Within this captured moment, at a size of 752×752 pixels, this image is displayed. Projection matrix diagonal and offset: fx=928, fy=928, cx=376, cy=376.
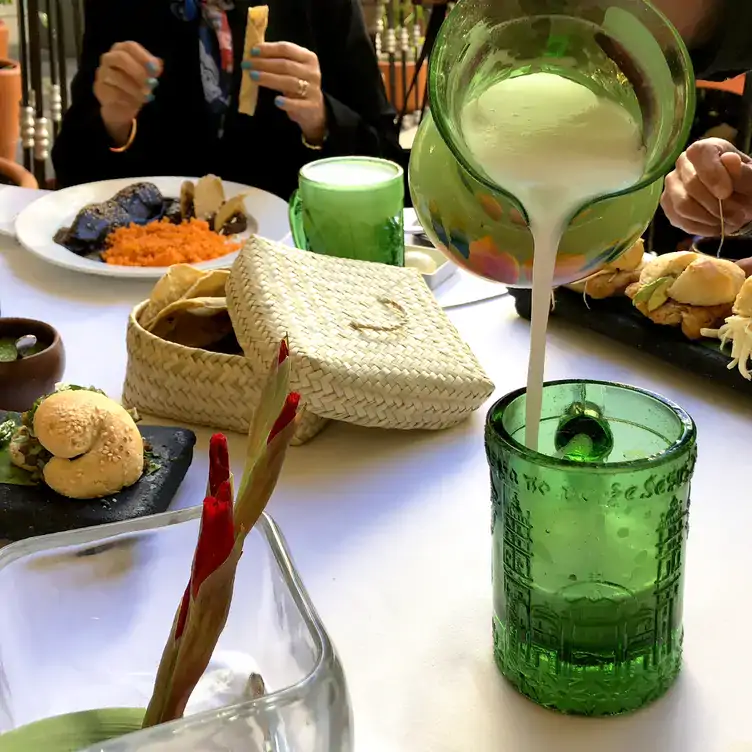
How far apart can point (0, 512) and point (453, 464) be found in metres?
0.33

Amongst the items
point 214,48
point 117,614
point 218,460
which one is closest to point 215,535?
point 218,460

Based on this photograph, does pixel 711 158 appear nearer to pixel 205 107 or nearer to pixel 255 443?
pixel 255 443

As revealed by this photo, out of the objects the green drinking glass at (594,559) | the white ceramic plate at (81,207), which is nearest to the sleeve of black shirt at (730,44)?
the white ceramic plate at (81,207)

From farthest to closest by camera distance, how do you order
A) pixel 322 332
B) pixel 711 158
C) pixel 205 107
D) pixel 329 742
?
pixel 205 107 < pixel 711 158 < pixel 322 332 < pixel 329 742

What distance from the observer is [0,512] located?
2.00 ft

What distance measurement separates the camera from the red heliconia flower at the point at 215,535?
330 millimetres

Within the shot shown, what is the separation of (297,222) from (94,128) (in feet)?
2.69

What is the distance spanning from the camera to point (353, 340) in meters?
0.73

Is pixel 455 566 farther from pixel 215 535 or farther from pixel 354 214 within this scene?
pixel 354 214

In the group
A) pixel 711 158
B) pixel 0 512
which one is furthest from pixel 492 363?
pixel 0 512

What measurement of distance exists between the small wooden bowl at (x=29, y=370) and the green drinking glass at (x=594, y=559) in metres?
0.43

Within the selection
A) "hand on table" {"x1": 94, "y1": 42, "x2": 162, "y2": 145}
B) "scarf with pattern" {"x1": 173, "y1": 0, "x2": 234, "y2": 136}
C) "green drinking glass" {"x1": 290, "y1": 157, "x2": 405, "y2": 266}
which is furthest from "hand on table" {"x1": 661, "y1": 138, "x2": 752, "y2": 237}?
"scarf with pattern" {"x1": 173, "y1": 0, "x2": 234, "y2": 136}

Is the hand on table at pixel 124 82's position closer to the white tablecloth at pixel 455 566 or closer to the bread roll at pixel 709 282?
the white tablecloth at pixel 455 566

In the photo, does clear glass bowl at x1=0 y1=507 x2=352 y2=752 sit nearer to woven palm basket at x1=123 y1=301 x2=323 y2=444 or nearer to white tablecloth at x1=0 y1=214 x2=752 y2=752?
white tablecloth at x1=0 y1=214 x2=752 y2=752
